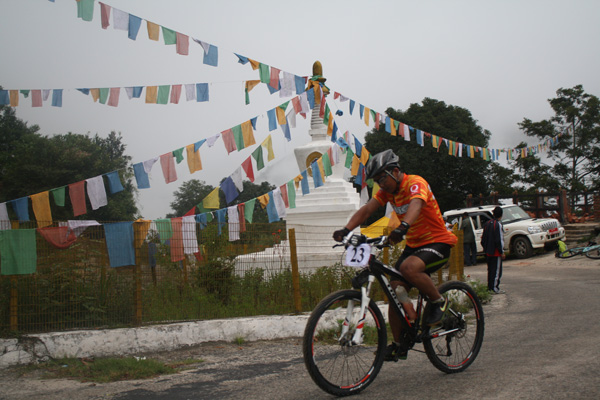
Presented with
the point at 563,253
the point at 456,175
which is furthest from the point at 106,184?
the point at 456,175

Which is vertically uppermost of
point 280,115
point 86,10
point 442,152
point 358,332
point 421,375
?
point 442,152

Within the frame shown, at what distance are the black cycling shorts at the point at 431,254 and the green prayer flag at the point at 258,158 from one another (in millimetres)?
7162

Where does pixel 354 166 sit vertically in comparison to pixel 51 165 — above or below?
below

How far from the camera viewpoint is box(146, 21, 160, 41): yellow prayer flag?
9492 mm

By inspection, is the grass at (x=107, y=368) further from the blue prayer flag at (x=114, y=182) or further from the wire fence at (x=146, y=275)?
the blue prayer flag at (x=114, y=182)

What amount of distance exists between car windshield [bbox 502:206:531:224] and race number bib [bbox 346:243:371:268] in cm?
1869

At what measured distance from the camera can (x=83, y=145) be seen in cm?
4178

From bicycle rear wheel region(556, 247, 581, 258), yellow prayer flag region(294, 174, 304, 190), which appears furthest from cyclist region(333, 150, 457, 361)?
bicycle rear wheel region(556, 247, 581, 258)

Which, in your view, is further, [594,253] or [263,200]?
[594,253]

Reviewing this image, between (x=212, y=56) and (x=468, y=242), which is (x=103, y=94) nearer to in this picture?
(x=212, y=56)

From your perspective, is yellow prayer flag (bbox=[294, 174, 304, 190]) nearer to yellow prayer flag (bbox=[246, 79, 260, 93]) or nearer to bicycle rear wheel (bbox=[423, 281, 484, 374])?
yellow prayer flag (bbox=[246, 79, 260, 93])

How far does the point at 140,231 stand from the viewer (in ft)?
23.5

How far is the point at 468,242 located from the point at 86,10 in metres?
14.6

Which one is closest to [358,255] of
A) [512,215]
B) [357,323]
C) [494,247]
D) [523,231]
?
[357,323]
